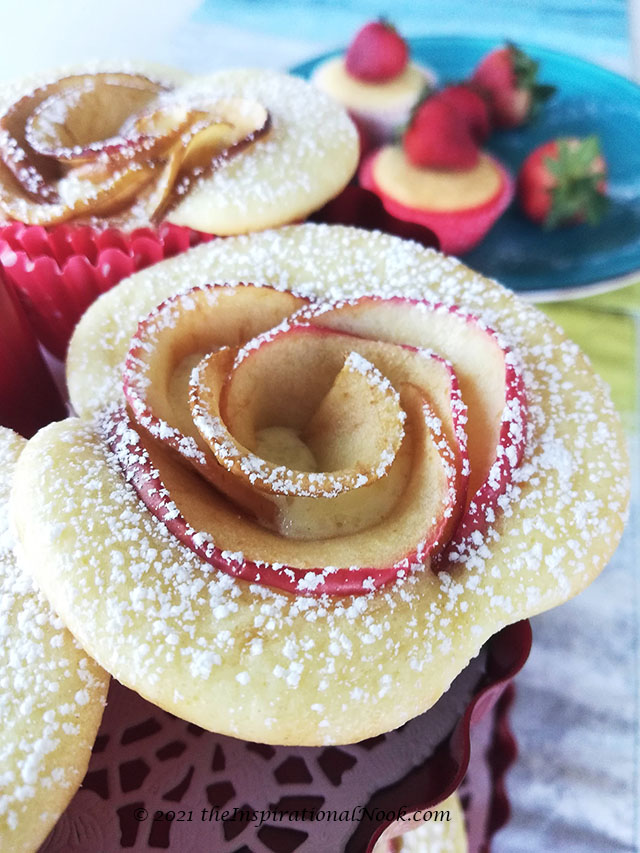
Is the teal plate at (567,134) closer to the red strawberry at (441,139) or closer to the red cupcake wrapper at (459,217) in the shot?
the red cupcake wrapper at (459,217)

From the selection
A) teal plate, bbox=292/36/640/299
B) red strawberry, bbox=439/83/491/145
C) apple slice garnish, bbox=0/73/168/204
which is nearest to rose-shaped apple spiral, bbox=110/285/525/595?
apple slice garnish, bbox=0/73/168/204

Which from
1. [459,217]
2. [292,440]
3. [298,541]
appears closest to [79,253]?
[292,440]

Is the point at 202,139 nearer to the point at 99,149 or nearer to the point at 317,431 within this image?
the point at 99,149

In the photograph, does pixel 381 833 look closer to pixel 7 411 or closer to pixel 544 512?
pixel 544 512

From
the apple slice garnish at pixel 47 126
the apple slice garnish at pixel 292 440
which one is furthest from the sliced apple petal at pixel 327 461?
the apple slice garnish at pixel 47 126

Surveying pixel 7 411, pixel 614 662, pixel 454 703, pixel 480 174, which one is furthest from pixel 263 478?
pixel 480 174
